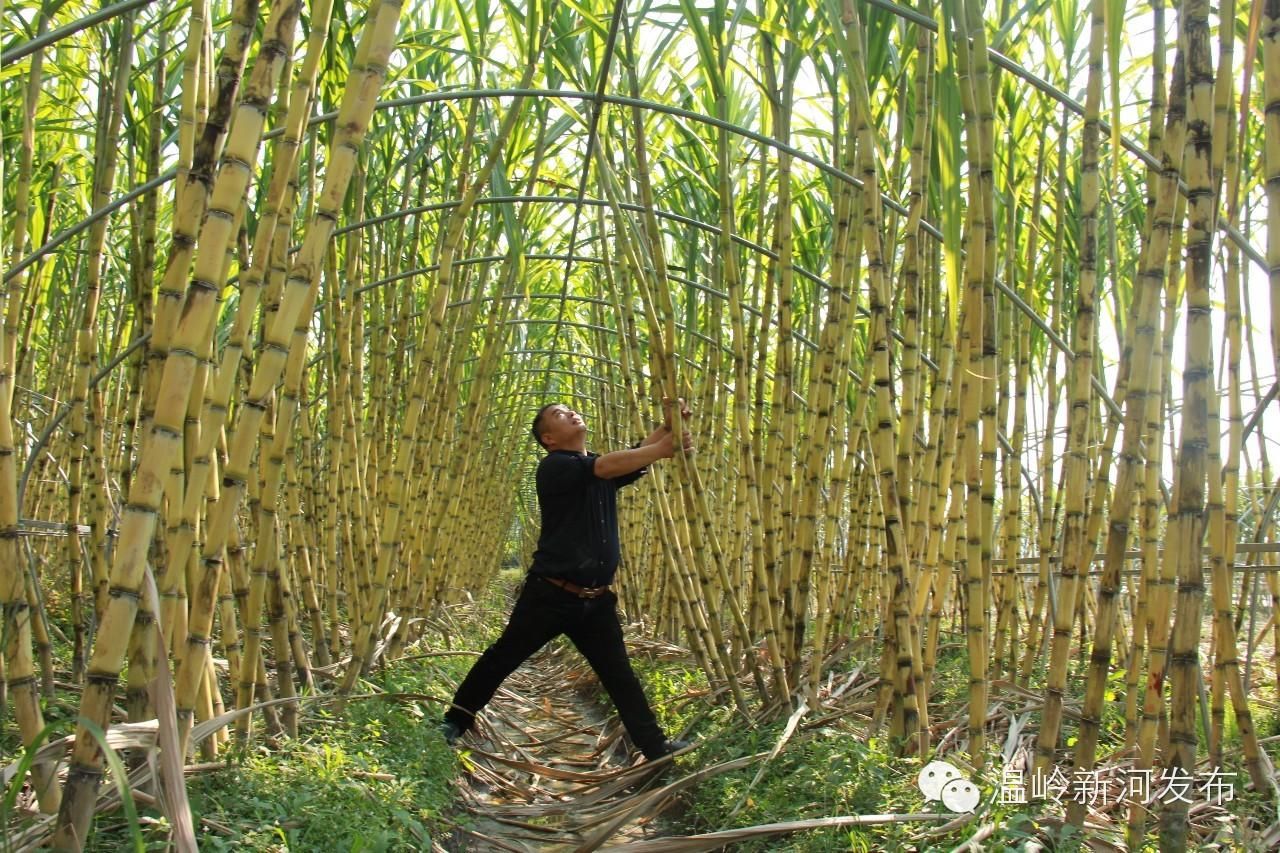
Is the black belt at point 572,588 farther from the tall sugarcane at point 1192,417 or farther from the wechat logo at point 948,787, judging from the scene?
the tall sugarcane at point 1192,417

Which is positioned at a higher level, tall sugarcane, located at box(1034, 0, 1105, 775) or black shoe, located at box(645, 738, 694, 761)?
tall sugarcane, located at box(1034, 0, 1105, 775)

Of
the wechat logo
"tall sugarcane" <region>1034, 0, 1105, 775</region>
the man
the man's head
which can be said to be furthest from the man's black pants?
"tall sugarcane" <region>1034, 0, 1105, 775</region>

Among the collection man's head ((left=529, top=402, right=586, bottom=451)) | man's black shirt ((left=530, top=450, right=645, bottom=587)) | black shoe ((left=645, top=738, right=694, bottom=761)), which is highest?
man's head ((left=529, top=402, right=586, bottom=451))

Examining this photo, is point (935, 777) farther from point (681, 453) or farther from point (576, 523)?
point (576, 523)

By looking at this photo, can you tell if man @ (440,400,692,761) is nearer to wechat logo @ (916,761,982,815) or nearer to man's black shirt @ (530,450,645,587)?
man's black shirt @ (530,450,645,587)

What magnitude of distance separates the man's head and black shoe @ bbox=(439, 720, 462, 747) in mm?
730

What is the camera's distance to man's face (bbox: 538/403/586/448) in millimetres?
2523

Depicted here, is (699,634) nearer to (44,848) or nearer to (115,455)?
(44,848)

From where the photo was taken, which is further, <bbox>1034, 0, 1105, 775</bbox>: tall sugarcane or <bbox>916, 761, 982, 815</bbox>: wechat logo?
<bbox>916, 761, 982, 815</bbox>: wechat logo

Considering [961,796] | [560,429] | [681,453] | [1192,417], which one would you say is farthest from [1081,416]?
[560,429]

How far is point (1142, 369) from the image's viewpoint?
110 centimetres

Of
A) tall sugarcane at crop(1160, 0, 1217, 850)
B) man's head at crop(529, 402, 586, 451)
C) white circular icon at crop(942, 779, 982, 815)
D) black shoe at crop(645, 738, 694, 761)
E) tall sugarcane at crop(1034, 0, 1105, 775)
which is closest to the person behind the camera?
tall sugarcane at crop(1160, 0, 1217, 850)

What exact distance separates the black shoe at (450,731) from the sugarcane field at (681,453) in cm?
2

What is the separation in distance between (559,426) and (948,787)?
4.52 ft
